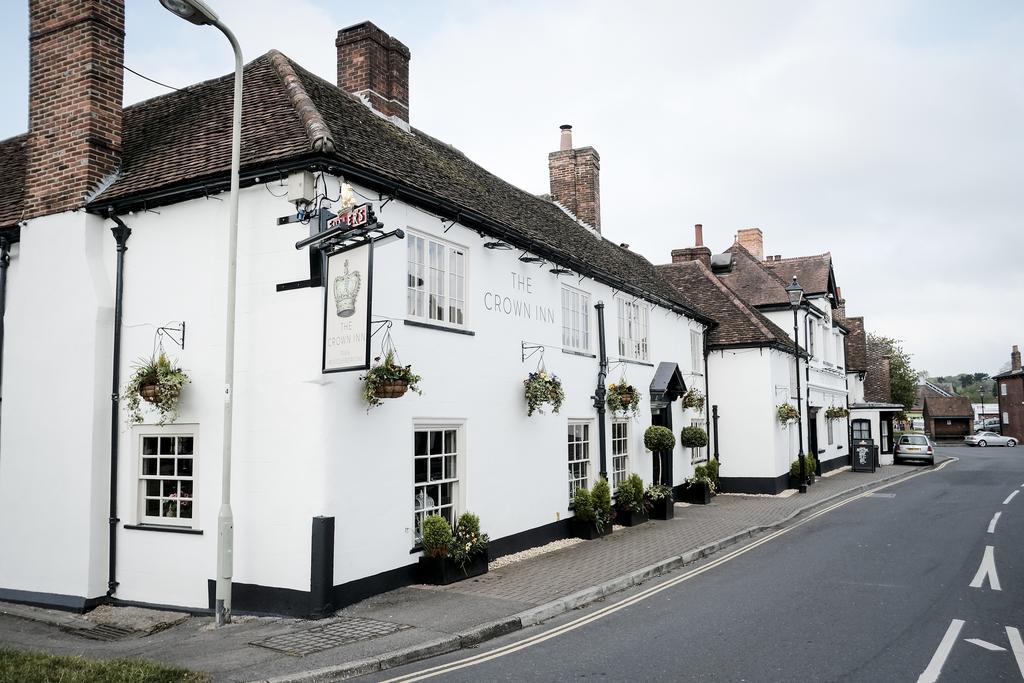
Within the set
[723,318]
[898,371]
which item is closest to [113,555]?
[723,318]

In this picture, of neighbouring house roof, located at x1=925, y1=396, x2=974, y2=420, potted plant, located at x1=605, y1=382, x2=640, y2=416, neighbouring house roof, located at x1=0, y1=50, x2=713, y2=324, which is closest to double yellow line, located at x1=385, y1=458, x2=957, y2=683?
potted plant, located at x1=605, y1=382, x2=640, y2=416

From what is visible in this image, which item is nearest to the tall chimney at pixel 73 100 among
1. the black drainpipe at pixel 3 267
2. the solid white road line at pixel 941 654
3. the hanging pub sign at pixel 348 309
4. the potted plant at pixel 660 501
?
the black drainpipe at pixel 3 267

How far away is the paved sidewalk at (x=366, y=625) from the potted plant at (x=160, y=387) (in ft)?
8.84

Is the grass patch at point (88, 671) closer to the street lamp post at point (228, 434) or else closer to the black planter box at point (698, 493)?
the street lamp post at point (228, 434)

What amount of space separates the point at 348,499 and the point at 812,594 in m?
6.40

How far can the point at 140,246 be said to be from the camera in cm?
1102

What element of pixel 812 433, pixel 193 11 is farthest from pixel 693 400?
pixel 193 11

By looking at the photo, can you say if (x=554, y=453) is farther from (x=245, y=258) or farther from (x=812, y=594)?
(x=245, y=258)

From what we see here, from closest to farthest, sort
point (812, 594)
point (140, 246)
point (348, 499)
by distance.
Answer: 1. point (348, 499)
2. point (812, 594)
3. point (140, 246)

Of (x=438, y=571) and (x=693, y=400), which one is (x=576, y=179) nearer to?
(x=693, y=400)

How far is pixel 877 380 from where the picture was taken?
166 ft

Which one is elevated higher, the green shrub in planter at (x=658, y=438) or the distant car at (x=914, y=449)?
the green shrub in planter at (x=658, y=438)

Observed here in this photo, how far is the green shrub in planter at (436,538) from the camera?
1080cm

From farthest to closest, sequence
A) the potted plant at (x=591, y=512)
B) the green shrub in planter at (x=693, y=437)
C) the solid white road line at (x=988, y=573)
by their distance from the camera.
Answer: the green shrub in planter at (x=693, y=437), the potted plant at (x=591, y=512), the solid white road line at (x=988, y=573)
